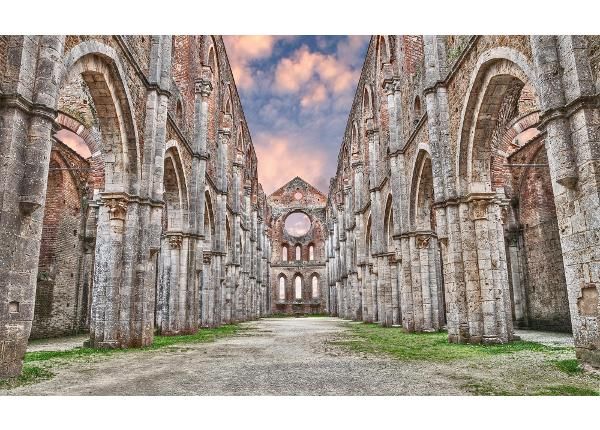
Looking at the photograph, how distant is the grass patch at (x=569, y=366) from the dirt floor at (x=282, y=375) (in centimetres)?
20

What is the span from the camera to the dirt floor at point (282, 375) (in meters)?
5.23

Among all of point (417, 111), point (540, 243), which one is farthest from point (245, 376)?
point (540, 243)

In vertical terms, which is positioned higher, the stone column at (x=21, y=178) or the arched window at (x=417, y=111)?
the arched window at (x=417, y=111)

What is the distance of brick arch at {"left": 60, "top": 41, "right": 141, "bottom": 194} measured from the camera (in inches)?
386

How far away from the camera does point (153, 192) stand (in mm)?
12016

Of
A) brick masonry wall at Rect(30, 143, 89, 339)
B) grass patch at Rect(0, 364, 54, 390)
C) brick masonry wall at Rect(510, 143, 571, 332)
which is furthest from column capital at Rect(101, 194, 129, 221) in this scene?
brick masonry wall at Rect(510, 143, 571, 332)

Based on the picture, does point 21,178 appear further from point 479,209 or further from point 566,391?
point 479,209

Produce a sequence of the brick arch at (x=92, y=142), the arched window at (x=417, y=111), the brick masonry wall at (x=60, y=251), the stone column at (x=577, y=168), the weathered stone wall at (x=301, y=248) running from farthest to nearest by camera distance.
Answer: the weathered stone wall at (x=301, y=248), the brick masonry wall at (x=60, y=251), the arched window at (x=417, y=111), the brick arch at (x=92, y=142), the stone column at (x=577, y=168)

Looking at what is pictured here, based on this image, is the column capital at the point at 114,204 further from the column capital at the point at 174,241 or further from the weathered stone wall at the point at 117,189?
the column capital at the point at 174,241

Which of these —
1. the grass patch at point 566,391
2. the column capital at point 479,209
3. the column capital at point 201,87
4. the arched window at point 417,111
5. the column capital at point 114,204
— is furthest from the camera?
the column capital at point 201,87

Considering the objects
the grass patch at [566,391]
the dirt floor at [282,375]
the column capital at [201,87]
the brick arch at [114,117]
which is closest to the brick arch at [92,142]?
the brick arch at [114,117]

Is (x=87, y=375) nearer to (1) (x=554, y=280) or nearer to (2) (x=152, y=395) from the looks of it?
(2) (x=152, y=395)
